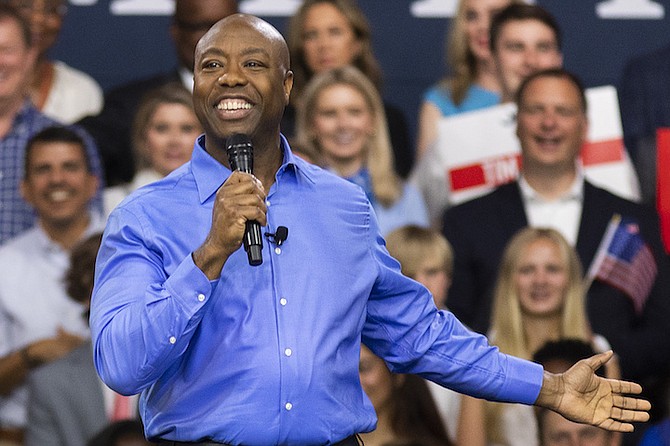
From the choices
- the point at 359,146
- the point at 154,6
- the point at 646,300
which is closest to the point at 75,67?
the point at 154,6

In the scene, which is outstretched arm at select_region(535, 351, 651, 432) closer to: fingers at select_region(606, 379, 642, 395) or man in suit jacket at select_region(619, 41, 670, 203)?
fingers at select_region(606, 379, 642, 395)

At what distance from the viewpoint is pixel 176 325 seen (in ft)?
7.79

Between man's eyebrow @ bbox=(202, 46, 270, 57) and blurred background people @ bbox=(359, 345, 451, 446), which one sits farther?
blurred background people @ bbox=(359, 345, 451, 446)

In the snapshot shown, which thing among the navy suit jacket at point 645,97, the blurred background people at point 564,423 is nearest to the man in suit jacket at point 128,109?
the navy suit jacket at point 645,97

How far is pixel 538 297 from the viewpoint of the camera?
4.80 metres

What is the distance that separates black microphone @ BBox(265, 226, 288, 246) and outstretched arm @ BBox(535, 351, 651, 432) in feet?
2.16

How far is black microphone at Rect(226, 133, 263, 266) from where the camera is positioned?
91.0 inches

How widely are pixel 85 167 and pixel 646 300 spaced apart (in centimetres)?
208

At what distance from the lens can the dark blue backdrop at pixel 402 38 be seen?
641 centimetres

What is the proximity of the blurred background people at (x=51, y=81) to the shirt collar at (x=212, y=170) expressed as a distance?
9.59 feet

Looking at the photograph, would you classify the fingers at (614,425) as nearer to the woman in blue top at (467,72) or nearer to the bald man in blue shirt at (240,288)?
the bald man in blue shirt at (240,288)

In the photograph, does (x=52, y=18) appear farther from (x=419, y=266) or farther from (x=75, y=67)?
(x=419, y=266)

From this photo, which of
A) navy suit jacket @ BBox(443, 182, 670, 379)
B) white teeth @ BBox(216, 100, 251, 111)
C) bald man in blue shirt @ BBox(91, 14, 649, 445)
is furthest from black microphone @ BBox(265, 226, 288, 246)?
navy suit jacket @ BBox(443, 182, 670, 379)

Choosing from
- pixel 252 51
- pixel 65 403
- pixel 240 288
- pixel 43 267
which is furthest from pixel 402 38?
pixel 240 288
